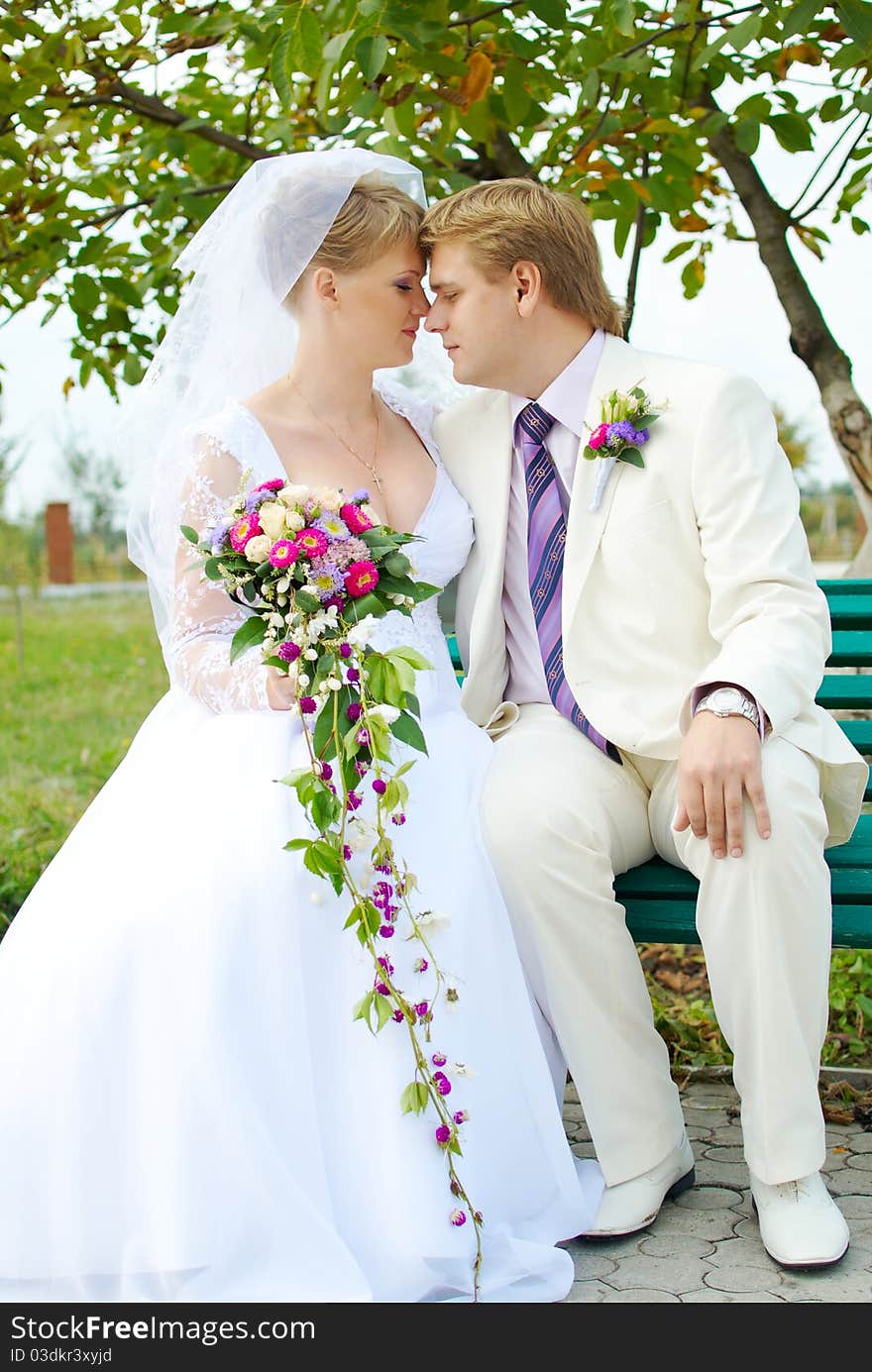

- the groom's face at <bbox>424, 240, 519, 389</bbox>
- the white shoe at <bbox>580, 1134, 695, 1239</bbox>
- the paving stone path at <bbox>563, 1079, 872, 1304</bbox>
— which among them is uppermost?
the groom's face at <bbox>424, 240, 519, 389</bbox>

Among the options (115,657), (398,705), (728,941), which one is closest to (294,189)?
(398,705)

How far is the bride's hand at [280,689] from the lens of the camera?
270cm

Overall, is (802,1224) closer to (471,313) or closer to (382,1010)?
(382,1010)

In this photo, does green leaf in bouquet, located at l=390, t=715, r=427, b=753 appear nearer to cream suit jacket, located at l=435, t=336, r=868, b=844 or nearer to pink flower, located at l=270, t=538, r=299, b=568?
pink flower, located at l=270, t=538, r=299, b=568

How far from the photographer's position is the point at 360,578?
2.44m

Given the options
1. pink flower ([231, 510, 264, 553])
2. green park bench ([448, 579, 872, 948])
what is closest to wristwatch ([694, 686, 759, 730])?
green park bench ([448, 579, 872, 948])

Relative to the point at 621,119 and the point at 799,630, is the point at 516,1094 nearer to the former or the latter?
the point at 799,630

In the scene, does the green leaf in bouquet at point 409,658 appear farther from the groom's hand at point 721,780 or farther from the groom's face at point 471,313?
the groom's face at point 471,313

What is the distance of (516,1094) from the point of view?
2.64 metres

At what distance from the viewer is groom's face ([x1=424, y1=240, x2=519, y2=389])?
3.19 meters

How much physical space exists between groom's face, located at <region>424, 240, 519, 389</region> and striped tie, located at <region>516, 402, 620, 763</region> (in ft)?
0.58

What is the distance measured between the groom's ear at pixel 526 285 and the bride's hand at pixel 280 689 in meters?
1.02

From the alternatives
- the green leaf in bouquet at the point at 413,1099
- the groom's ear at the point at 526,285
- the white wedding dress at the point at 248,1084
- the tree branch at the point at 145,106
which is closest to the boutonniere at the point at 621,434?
the groom's ear at the point at 526,285

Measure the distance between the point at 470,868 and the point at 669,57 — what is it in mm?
2942
